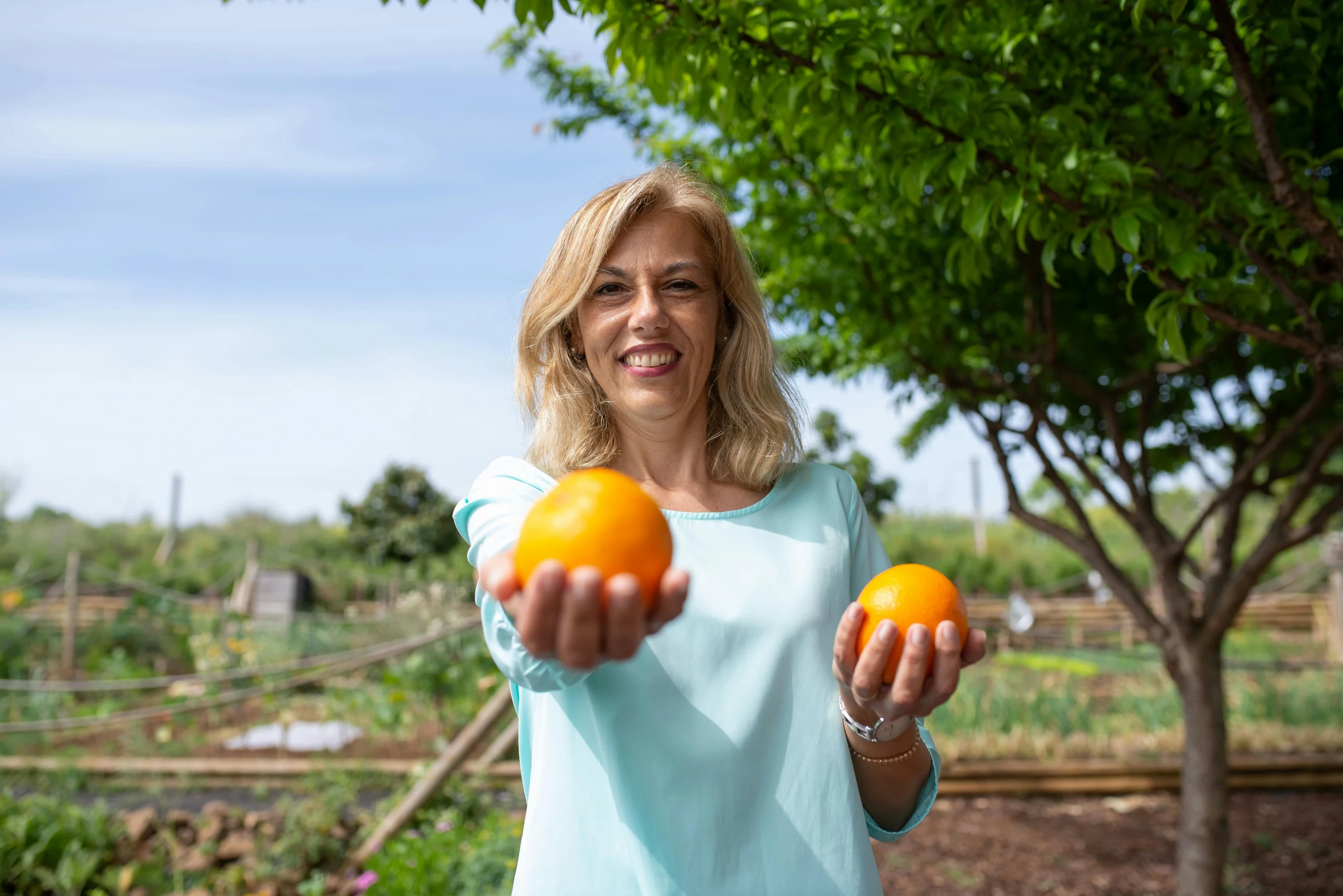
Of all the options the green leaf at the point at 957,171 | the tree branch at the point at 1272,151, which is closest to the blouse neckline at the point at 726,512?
the green leaf at the point at 957,171

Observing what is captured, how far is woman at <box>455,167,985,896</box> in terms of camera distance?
1408 millimetres

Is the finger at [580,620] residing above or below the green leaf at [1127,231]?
below

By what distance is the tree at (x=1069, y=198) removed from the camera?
2.07m

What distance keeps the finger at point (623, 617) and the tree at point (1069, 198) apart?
1.31 m

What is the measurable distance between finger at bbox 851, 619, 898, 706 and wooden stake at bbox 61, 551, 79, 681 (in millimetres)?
10675

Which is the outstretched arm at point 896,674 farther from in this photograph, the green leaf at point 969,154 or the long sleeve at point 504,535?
the green leaf at point 969,154

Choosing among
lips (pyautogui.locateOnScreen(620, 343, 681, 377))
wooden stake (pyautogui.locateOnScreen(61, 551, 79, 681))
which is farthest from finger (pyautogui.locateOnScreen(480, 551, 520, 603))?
wooden stake (pyautogui.locateOnScreen(61, 551, 79, 681))

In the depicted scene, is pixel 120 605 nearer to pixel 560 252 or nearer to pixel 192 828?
pixel 192 828

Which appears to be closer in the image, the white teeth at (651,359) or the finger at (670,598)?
the finger at (670,598)

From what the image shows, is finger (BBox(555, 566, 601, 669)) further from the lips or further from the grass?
the grass

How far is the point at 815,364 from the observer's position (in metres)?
4.95

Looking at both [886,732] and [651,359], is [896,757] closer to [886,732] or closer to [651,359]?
[886,732]

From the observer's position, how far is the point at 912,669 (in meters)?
1.16

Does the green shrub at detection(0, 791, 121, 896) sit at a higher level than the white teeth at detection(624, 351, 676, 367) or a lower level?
lower
